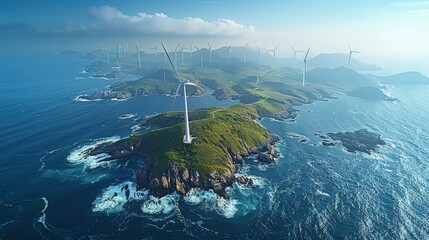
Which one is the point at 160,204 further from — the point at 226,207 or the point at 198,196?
the point at 226,207

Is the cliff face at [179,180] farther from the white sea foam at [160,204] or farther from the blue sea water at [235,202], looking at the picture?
the blue sea water at [235,202]

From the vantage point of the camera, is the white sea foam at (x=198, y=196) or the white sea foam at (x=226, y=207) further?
the white sea foam at (x=198, y=196)

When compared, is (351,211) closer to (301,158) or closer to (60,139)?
(301,158)

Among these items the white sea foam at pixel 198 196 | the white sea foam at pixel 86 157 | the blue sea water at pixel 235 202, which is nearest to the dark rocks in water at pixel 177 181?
the white sea foam at pixel 198 196

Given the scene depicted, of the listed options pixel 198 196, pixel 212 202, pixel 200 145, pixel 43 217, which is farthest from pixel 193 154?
pixel 43 217

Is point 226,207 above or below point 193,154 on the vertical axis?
below

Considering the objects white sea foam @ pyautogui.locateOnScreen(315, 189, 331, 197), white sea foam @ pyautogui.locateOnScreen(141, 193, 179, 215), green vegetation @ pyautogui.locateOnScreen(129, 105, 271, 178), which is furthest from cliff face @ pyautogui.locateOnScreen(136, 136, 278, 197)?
white sea foam @ pyautogui.locateOnScreen(315, 189, 331, 197)
